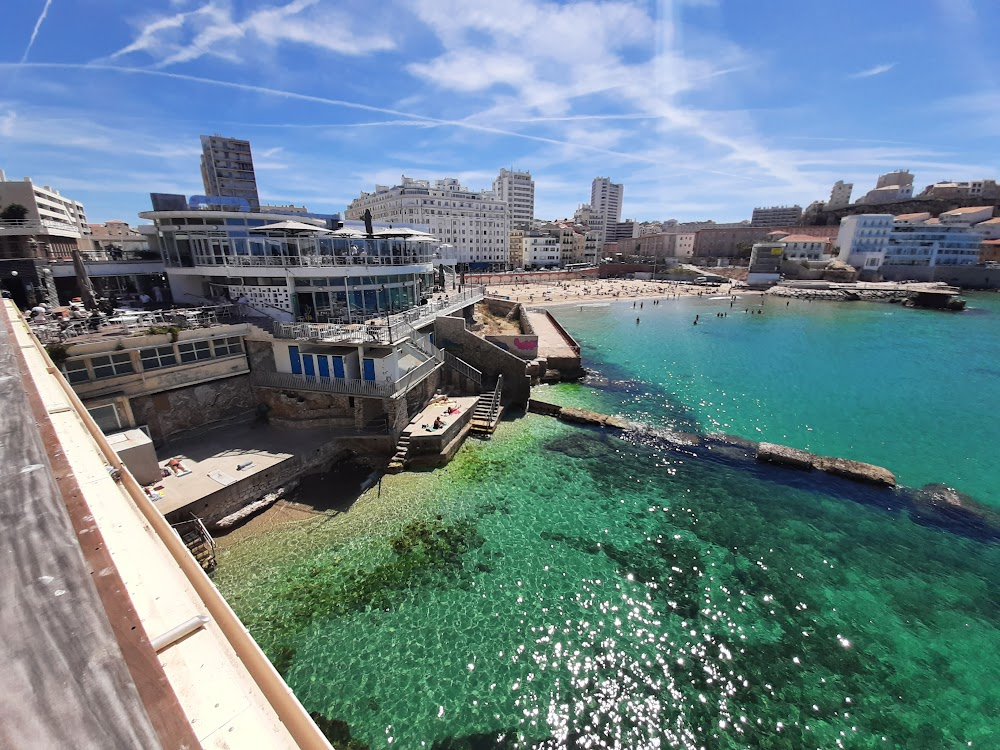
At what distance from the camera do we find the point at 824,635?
12.4m

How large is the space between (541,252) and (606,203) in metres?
90.7


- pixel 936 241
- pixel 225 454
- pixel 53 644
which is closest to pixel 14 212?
pixel 225 454

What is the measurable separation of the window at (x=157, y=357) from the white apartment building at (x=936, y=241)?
5628 inches

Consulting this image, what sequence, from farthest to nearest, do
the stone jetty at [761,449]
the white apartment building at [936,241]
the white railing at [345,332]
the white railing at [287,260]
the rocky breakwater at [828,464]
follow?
the white apartment building at [936,241]
the white railing at [287,260]
the stone jetty at [761,449]
the rocky breakwater at [828,464]
the white railing at [345,332]

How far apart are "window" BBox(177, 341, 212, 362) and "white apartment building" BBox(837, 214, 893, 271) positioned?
449 ft

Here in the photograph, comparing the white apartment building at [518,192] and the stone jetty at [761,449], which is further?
the white apartment building at [518,192]

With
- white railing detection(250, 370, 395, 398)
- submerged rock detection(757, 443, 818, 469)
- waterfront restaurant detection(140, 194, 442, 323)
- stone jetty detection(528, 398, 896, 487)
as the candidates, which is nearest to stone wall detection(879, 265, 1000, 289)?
stone jetty detection(528, 398, 896, 487)

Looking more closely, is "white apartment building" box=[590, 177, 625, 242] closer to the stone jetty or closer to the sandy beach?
the sandy beach

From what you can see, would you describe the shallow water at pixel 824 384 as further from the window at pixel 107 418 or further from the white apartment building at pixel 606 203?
the white apartment building at pixel 606 203

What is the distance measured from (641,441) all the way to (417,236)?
19.6 m

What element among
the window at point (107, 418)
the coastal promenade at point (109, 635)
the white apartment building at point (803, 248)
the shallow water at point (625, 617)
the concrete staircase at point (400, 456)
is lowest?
the shallow water at point (625, 617)

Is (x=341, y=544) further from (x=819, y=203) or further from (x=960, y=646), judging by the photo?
(x=819, y=203)

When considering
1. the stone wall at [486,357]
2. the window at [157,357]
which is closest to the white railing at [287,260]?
the stone wall at [486,357]

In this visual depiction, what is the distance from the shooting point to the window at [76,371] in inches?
Result: 647
